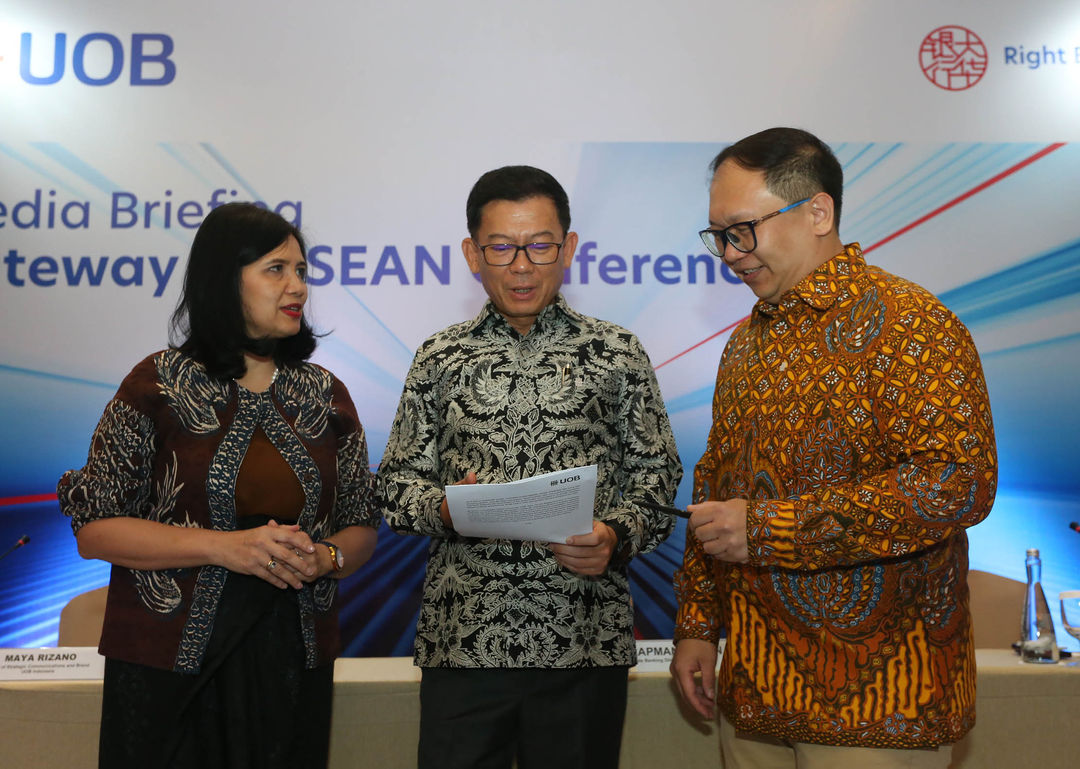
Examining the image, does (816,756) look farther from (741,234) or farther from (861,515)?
(741,234)

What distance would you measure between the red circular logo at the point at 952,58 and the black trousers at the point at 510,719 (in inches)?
120

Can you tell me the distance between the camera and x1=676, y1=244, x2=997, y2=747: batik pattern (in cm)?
139

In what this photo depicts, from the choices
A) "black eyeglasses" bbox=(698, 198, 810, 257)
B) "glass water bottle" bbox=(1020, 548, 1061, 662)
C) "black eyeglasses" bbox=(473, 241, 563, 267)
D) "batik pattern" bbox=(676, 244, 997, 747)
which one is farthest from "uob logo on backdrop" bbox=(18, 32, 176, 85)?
"glass water bottle" bbox=(1020, 548, 1061, 662)

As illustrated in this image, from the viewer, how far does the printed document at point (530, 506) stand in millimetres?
1533

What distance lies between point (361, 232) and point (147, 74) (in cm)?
109

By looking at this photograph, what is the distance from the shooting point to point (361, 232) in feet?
11.7

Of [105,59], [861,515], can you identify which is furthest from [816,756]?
[105,59]

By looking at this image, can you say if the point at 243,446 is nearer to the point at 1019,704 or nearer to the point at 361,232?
the point at 361,232

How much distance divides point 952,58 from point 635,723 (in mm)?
2975

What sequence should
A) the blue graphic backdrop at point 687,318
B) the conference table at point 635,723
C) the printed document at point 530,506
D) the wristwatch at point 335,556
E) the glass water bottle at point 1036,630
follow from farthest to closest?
the blue graphic backdrop at point 687,318
the glass water bottle at point 1036,630
the conference table at point 635,723
the wristwatch at point 335,556
the printed document at point 530,506

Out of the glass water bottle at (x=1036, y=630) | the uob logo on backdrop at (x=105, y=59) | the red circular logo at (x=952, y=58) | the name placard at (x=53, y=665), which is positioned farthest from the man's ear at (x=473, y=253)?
the red circular logo at (x=952, y=58)

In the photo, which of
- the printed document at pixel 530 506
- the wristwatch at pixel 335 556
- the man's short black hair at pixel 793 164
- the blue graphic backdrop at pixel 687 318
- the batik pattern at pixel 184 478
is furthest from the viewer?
the blue graphic backdrop at pixel 687 318

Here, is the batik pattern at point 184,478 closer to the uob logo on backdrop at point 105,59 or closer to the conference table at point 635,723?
the conference table at point 635,723

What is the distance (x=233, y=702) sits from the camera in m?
1.79
